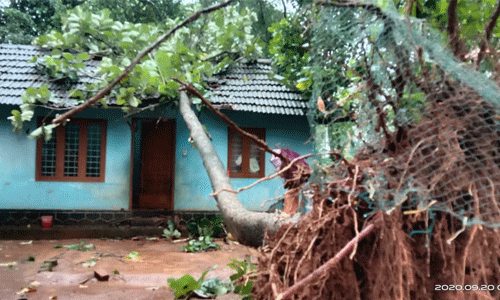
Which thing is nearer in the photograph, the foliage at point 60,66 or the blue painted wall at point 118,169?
the foliage at point 60,66

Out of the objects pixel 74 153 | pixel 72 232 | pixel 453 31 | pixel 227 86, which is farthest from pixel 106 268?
pixel 453 31

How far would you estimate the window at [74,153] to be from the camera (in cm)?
892

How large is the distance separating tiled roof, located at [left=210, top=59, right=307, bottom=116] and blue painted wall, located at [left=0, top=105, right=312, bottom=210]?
48 cm

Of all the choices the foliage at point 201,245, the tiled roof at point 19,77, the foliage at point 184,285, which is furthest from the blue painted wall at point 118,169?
the foliage at point 184,285

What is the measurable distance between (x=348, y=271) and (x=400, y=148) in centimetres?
55

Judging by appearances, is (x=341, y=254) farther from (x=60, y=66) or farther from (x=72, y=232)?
(x=60, y=66)

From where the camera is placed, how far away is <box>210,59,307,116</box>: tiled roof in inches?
358

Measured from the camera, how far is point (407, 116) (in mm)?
1721

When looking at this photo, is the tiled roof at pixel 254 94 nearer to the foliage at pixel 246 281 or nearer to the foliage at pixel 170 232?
the foliage at pixel 170 232

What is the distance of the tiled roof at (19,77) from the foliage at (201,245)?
414 cm

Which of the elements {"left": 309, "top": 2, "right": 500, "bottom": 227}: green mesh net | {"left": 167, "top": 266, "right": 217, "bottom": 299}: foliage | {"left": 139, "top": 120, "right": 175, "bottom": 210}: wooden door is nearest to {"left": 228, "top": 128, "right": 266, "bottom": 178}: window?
{"left": 139, "top": 120, "right": 175, "bottom": 210}: wooden door

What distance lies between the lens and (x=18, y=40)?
593 inches

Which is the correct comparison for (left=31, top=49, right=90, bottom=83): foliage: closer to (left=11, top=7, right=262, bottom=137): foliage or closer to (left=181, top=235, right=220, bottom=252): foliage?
(left=11, top=7, right=262, bottom=137): foliage

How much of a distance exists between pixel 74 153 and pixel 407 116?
28.4 feet
